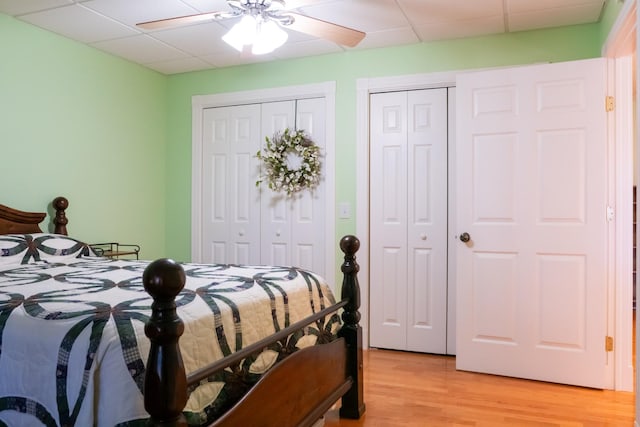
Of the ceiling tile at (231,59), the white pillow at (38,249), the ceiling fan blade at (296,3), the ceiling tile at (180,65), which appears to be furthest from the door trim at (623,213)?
the white pillow at (38,249)

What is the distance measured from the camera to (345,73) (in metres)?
3.84

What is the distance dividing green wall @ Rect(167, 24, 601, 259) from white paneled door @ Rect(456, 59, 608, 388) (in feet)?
1.10

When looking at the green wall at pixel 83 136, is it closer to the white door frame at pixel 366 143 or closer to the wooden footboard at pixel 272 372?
the white door frame at pixel 366 143

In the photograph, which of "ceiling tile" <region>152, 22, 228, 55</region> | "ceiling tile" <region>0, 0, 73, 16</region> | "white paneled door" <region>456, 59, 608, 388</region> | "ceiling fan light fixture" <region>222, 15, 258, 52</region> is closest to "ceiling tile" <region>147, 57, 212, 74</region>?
"ceiling tile" <region>152, 22, 228, 55</region>

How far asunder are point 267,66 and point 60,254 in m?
2.19

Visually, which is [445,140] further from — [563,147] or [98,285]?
[98,285]

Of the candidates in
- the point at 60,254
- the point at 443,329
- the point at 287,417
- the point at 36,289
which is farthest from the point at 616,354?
the point at 60,254

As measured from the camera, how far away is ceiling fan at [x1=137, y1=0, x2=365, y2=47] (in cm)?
239

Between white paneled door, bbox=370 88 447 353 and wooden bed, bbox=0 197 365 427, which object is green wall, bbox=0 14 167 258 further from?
white paneled door, bbox=370 88 447 353

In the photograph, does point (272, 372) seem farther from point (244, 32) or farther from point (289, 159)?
point (289, 159)

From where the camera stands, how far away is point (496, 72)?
3.19 meters

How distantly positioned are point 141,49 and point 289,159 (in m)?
1.41

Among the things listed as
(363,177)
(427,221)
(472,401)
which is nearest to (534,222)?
(427,221)

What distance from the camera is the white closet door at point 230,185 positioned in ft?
13.7
